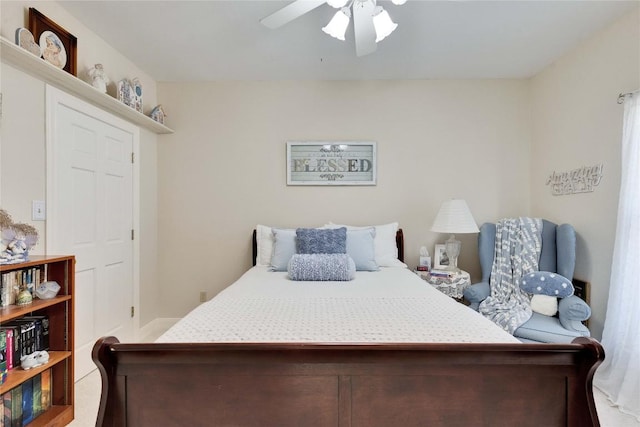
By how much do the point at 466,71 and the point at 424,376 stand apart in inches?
117

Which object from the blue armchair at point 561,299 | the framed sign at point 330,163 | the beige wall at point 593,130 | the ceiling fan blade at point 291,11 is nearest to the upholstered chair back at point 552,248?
the blue armchair at point 561,299

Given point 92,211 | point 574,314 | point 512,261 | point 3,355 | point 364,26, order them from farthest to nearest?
point 512,261 < point 92,211 < point 574,314 < point 364,26 < point 3,355

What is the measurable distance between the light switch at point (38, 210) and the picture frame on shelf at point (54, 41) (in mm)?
870

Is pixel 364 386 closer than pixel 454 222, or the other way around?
pixel 364 386

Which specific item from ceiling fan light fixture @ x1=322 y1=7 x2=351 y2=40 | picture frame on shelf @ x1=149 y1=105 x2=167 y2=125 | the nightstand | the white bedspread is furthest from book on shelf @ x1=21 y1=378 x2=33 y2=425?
the nightstand

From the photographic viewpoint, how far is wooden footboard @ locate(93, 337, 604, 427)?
1.13 m

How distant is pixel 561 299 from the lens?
238 cm

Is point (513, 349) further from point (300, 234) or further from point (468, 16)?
point (468, 16)

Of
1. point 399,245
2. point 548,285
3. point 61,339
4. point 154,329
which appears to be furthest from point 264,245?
point 548,285

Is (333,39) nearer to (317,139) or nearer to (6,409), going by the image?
(317,139)

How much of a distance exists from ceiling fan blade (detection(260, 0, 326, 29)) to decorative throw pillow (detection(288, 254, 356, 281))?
1.55 meters

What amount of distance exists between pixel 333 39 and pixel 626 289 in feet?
8.75

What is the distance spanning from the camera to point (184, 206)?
3.41 metres

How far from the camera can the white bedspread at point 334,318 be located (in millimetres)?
1286
